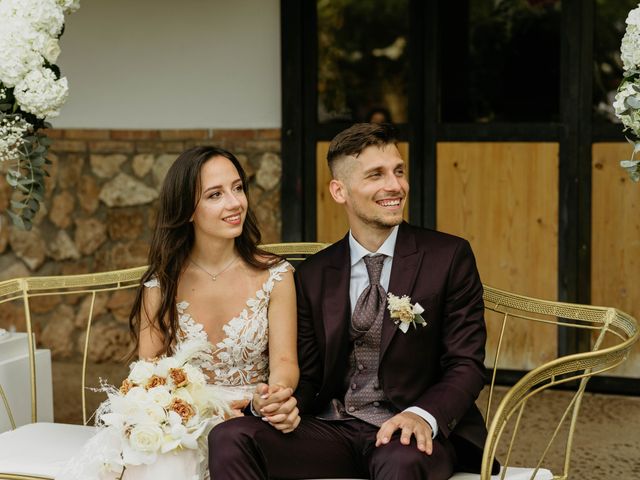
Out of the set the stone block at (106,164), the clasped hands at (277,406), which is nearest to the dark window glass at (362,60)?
the stone block at (106,164)

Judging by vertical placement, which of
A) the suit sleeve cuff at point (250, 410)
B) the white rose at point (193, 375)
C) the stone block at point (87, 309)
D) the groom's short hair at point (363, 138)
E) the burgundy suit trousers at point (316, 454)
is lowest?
the stone block at point (87, 309)

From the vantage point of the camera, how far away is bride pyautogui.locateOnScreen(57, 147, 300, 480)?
366cm

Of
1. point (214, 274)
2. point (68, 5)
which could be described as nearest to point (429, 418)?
point (214, 274)

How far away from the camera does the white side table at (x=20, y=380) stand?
4219mm

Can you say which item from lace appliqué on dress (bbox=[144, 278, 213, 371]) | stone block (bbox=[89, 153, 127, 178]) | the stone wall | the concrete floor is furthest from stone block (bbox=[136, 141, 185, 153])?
lace appliqué on dress (bbox=[144, 278, 213, 371])

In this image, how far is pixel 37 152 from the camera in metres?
3.99

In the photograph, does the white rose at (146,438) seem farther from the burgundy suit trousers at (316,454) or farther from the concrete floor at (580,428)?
the concrete floor at (580,428)

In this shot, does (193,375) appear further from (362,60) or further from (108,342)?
(108,342)

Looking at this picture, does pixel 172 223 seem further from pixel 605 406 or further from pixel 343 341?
pixel 605 406

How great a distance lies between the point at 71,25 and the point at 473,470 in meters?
4.19

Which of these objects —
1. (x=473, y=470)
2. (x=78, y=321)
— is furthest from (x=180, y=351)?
(x=78, y=321)

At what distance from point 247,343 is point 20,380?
1.10 m

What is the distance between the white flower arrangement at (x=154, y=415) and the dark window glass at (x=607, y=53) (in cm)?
321

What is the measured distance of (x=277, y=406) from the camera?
10.6 ft
